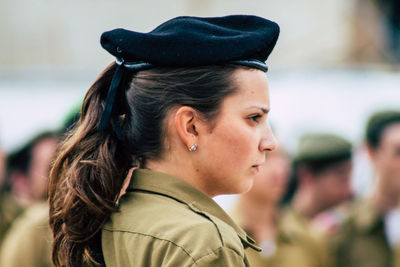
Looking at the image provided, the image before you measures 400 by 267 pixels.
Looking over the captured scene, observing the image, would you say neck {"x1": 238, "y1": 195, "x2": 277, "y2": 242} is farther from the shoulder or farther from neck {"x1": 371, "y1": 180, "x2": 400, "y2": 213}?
the shoulder

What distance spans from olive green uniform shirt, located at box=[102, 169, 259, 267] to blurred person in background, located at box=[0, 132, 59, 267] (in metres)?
0.57

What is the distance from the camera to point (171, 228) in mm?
1886

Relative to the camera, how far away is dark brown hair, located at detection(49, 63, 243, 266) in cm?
207

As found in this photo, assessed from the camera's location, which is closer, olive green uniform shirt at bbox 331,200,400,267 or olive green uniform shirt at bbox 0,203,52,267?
olive green uniform shirt at bbox 0,203,52,267

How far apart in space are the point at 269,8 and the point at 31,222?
8636mm

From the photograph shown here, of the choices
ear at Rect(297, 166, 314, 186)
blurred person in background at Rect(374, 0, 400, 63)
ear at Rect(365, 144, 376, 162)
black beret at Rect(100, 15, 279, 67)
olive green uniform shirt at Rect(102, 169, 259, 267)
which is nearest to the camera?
olive green uniform shirt at Rect(102, 169, 259, 267)

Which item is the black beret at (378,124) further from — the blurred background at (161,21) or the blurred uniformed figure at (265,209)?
the blurred background at (161,21)

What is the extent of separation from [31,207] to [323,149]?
2.58m

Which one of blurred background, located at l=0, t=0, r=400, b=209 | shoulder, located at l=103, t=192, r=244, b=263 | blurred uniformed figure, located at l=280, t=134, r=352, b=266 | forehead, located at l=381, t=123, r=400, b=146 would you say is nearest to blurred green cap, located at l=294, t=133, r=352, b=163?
blurred uniformed figure, located at l=280, t=134, r=352, b=266

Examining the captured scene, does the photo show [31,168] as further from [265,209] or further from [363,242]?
[363,242]

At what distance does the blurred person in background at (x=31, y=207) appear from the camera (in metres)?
4.12

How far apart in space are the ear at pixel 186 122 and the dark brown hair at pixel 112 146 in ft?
0.07

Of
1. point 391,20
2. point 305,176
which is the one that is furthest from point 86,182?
point 391,20

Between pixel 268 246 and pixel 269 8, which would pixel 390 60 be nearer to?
pixel 269 8
